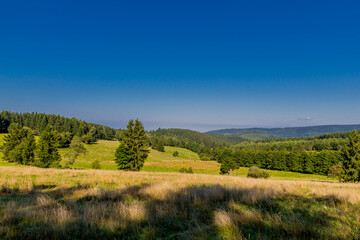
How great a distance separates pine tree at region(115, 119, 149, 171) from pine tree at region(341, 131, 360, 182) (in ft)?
144

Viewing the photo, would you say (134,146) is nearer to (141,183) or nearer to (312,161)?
(141,183)

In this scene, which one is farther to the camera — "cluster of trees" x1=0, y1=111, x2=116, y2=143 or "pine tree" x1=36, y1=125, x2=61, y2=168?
"cluster of trees" x1=0, y1=111, x2=116, y2=143

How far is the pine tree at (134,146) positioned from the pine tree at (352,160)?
43.7 meters

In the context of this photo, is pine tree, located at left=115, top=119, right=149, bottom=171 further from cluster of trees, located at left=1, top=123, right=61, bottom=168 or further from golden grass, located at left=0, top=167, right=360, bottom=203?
golden grass, located at left=0, top=167, right=360, bottom=203

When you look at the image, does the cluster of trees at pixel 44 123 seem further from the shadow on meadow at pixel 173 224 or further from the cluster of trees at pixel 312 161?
the shadow on meadow at pixel 173 224

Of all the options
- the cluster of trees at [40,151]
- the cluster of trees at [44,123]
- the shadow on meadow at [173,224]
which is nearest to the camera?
the shadow on meadow at [173,224]

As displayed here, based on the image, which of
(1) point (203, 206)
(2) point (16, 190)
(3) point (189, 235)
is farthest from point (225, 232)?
(2) point (16, 190)

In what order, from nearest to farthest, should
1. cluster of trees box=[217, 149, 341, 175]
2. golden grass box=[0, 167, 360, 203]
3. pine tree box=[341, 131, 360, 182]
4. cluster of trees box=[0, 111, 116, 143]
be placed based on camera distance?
golden grass box=[0, 167, 360, 203] → pine tree box=[341, 131, 360, 182] → cluster of trees box=[217, 149, 341, 175] → cluster of trees box=[0, 111, 116, 143]

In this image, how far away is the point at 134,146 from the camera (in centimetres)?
3628

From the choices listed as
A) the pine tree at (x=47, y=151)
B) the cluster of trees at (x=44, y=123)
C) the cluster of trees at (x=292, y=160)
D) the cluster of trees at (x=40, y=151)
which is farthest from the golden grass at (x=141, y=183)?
the cluster of trees at (x=44, y=123)

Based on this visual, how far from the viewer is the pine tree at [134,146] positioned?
36094mm

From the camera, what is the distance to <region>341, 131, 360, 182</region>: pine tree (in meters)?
36.3

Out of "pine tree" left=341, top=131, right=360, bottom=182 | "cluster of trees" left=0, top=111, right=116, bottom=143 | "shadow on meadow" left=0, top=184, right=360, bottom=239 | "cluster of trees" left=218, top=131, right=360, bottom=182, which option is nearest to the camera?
"shadow on meadow" left=0, top=184, right=360, bottom=239

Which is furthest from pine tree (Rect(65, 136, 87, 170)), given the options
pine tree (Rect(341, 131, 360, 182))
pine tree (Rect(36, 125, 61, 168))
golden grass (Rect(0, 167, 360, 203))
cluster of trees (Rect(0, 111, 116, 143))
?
pine tree (Rect(341, 131, 360, 182))
